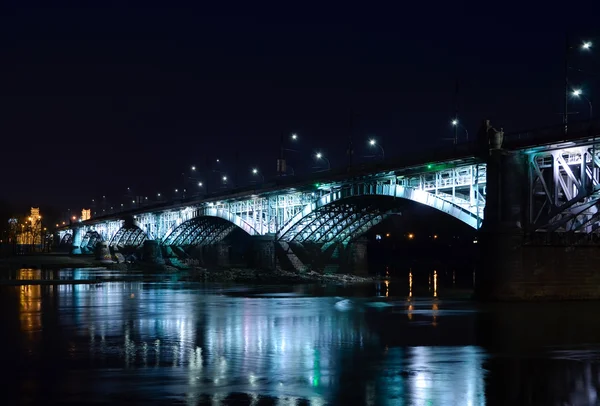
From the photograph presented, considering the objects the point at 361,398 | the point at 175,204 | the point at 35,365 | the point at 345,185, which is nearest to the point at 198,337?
the point at 35,365

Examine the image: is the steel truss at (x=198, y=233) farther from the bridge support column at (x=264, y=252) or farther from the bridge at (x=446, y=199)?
the bridge support column at (x=264, y=252)

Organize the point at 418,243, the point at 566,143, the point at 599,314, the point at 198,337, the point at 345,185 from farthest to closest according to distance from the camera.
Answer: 1. the point at 418,243
2. the point at 345,185
3. the point at 566,143
4. the point at 599,314
5. the point at 198,337

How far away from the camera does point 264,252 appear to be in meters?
102

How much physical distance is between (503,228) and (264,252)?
55302 millimetres

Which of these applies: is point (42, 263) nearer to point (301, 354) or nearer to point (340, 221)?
point (340, 221)

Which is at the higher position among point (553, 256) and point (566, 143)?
point (566, 143)

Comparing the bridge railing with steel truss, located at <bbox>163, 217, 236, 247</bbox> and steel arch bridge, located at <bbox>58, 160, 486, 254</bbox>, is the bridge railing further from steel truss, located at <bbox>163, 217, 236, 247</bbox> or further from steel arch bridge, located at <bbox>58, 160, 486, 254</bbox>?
steel truss, located at <bbox>163, 217, 236, 247</bbox>

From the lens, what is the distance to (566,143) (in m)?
47.8

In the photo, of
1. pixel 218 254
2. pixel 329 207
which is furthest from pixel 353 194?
pixel 218 254

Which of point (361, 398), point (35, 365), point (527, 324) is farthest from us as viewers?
point (527, 324)

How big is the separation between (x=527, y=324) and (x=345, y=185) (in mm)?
46822

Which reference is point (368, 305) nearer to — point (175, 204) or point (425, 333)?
point (425, 333)

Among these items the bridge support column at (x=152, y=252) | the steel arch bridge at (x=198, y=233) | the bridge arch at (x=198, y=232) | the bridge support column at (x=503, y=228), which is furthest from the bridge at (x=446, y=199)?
the bridge support column at (x=152, y=252)

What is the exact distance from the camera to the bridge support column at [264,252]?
101875mm
